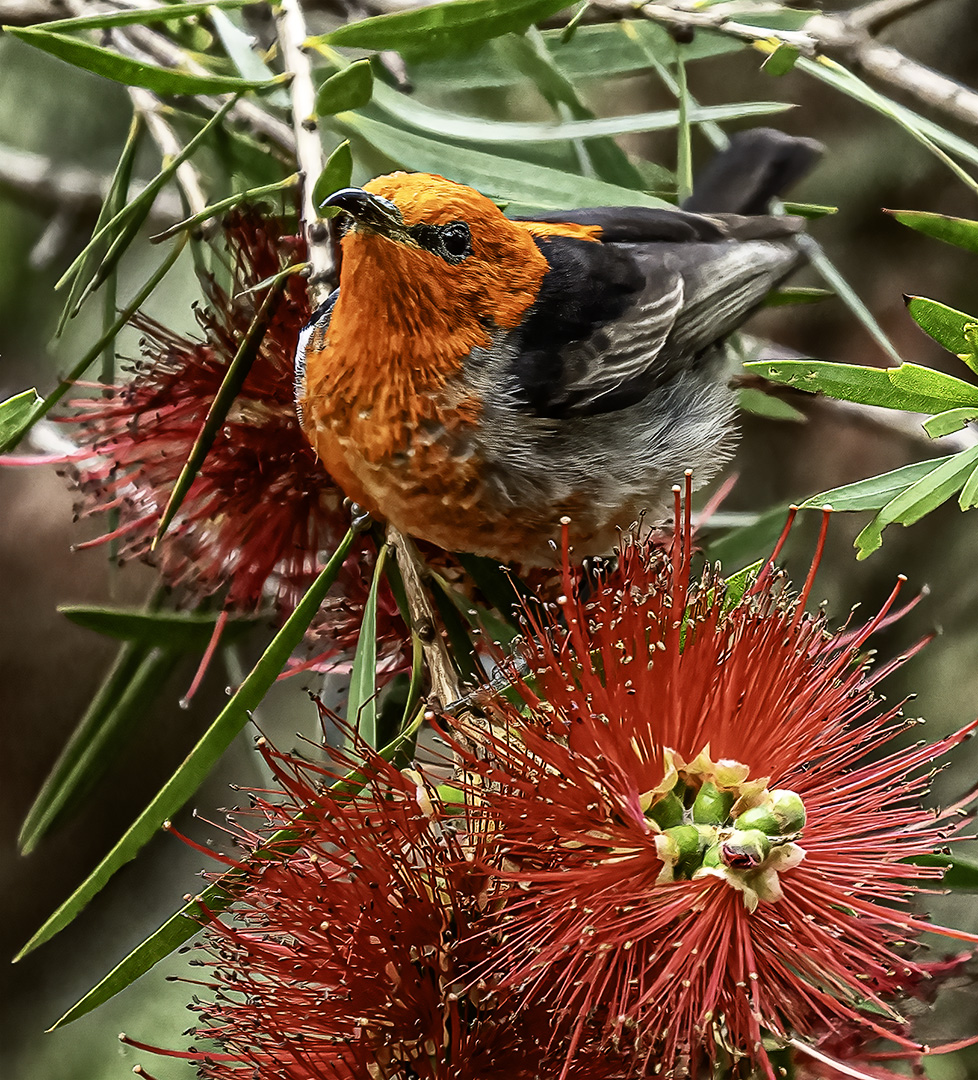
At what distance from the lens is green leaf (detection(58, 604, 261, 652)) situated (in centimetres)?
107

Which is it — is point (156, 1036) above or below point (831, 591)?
below

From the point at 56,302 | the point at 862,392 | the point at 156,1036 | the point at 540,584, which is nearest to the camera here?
the point at 862,392

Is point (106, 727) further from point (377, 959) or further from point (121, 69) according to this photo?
point (121, 69)

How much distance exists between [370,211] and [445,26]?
0.20m

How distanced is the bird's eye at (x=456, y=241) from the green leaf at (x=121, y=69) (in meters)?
0.21

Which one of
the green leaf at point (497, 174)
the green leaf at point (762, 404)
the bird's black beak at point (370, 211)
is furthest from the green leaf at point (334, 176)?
the green leaf at point (762, 404)

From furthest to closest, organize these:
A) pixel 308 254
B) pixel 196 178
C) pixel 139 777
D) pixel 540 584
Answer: pixel 139 777
pixel 196 178
pixel 540 584
pixel 308 254

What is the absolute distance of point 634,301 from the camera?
1295 mm

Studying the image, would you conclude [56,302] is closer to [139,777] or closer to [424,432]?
[139,777]

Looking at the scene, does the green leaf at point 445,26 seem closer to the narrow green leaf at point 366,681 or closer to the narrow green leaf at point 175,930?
the narrow green leaf at point 366,681

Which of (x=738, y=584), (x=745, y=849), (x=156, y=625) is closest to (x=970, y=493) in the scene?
(x=738, y=584)

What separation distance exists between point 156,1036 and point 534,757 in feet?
4.35

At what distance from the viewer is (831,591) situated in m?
2.46

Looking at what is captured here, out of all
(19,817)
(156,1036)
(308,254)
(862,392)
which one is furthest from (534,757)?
(19,817)
